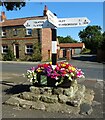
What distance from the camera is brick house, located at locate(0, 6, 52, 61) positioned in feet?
127

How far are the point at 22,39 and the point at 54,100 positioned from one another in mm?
32633

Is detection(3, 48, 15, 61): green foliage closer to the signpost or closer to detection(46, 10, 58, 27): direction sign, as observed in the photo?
the signpost

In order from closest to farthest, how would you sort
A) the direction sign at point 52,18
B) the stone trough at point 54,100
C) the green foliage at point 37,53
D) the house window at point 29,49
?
the stone trough at point 54,100
the direction sign at point 52,18
the green foliage at point 37,53
the house window at point 29,49

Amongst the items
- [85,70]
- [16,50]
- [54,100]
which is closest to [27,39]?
[16,50]

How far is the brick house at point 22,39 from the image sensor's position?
127ft

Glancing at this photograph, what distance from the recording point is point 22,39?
39.6 meters

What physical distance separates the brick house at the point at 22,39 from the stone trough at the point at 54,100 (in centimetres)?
3025

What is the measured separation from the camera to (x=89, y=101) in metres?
8.20

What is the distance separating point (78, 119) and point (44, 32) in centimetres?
3265

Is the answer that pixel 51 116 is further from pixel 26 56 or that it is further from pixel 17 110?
pixel 26 56

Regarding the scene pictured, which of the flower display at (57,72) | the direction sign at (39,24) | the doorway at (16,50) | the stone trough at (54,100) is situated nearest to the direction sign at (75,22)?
the direction sign at (39,24)

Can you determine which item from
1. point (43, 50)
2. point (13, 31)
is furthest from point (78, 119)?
point (13, 31)

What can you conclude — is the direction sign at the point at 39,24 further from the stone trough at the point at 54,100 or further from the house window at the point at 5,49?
the house window at the point at 5,49

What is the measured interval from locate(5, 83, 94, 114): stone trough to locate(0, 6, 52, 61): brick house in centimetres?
3025
